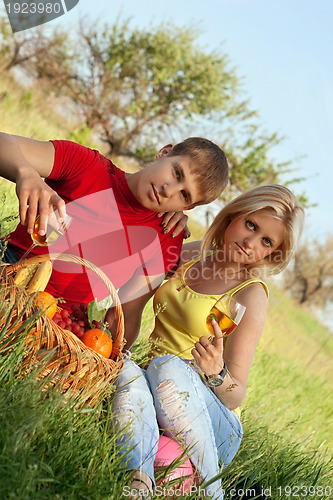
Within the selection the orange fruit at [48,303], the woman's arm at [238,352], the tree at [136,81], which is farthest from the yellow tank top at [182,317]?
the tree at [136,81]

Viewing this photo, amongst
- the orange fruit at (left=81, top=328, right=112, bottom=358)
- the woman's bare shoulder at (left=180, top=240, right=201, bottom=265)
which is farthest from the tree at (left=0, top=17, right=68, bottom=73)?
the orange fruit at (left=81, top=328, right=112, bottom=358)

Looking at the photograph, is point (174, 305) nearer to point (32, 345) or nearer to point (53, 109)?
point (32, 345)

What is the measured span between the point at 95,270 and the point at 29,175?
511mm

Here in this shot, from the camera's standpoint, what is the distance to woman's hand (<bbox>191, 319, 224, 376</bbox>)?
7.43 feet

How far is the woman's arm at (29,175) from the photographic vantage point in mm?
1946

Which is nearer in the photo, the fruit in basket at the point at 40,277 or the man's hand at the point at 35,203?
the man's hand at the point at 35,203

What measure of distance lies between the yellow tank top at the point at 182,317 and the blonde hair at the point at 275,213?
18cm

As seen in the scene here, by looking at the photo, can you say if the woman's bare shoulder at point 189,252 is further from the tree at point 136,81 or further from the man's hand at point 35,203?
the tree at point 136,81

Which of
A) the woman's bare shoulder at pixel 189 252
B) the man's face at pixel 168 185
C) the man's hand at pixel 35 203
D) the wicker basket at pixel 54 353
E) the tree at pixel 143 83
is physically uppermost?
the man's hand at pixel 35 203

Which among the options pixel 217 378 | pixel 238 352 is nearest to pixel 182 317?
pixel 238 352

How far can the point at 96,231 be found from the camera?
2.86 meters

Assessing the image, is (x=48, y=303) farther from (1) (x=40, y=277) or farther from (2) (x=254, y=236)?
(2) (x=254, y=236)

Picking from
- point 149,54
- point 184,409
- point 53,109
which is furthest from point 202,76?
point 184,409

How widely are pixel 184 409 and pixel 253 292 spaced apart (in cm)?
80
